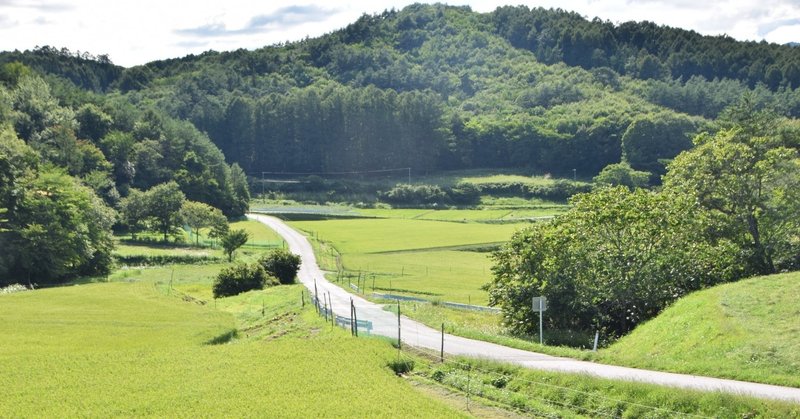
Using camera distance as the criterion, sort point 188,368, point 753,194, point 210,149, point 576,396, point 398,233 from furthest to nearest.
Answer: point 210,149 → point 398,233 → point 753,194 → point 188,368 → point 576,396

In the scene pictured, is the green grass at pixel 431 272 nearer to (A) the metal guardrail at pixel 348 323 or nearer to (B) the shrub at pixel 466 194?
(A) the metal guardrail at pixel 348 323

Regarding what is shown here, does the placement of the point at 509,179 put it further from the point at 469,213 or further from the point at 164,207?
the point at 164,207

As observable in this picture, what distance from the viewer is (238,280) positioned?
68125 millimetres

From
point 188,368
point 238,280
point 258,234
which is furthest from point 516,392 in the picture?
point 258,234

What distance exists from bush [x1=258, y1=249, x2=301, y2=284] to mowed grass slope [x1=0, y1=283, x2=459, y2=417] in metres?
19.5

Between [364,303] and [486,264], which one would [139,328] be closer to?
[364,303]

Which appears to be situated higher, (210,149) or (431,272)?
(210,149)

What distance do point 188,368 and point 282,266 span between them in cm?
3925

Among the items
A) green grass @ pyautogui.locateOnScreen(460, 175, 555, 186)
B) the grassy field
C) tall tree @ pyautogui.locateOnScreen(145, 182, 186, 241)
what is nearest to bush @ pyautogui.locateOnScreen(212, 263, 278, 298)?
tall tree @ pyautogui.locateOnScreen(145, 182, 186, 241)

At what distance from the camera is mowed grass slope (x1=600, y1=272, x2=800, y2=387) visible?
28786mm

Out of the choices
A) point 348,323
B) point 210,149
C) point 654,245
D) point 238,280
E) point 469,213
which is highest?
point 210,149

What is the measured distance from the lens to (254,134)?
637ft

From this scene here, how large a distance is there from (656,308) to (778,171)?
37.7 feet

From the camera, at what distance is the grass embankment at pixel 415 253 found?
238 feet
